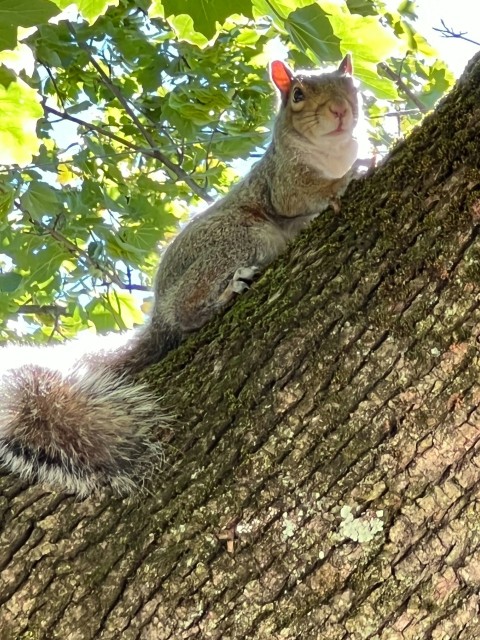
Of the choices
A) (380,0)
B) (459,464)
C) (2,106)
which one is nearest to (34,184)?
(2,106)

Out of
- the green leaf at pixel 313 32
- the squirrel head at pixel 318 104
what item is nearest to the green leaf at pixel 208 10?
the green leaf at pixel 313 32

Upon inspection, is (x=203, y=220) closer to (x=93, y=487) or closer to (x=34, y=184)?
(x=34, y=184)

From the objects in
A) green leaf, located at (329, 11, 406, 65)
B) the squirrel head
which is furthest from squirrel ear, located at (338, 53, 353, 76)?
green leaf, located at (329, 11, 406, 65)

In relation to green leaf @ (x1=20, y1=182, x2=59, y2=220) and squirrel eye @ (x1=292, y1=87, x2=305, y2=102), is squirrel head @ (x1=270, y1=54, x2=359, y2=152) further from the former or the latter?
green leaf @ (x1=20, y1=182, x2=59, y2=220)

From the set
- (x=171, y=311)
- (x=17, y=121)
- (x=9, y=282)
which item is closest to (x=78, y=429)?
(x=171, y=311)

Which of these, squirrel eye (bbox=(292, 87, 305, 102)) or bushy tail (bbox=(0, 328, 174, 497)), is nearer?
bushy tail (bbox=(0, 328, 174, 497))

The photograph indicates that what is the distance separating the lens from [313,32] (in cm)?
165

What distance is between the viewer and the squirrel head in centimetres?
247

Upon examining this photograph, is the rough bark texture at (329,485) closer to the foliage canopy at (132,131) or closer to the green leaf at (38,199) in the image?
the foliage canopy at (132,131)

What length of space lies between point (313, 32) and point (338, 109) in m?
0.84

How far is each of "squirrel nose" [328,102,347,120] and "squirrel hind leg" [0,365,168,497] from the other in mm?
1326

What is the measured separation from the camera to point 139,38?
9.39ft

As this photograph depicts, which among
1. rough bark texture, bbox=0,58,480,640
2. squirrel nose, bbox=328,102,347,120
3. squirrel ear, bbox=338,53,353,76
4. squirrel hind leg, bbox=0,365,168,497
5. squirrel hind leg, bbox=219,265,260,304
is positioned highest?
squirrel ear, bbox=338,53,353,76

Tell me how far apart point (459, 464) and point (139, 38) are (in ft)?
7.49
